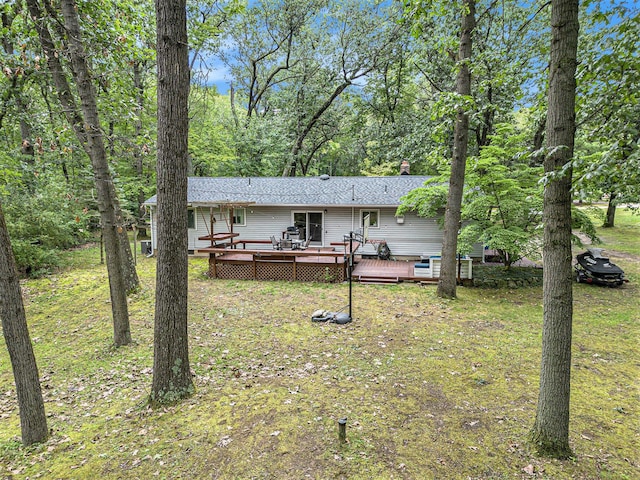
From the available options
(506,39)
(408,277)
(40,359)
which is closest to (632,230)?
(506,39)

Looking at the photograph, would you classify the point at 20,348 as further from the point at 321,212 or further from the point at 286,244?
the point at 321,212

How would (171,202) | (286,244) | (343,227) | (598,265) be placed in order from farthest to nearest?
(343,227), (286,244), (598,265), (171,202)

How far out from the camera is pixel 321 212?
48.1 ft

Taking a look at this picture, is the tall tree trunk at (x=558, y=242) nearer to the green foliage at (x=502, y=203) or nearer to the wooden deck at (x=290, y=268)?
the green foliage at (x=502, y=203)

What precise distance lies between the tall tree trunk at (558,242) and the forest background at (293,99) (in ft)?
1.02

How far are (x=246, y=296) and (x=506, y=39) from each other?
15.2m

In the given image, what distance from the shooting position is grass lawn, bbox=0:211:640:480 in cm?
313

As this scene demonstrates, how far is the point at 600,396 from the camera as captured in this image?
4.31 meters

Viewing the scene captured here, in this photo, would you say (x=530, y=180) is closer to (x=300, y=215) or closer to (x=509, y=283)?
(x=509, y=283)

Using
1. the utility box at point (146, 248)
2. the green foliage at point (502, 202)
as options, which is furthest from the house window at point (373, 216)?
the utility box at point (146, 248)

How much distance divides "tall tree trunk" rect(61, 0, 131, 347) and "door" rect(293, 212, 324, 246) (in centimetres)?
933

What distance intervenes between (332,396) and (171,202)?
3.22 metres

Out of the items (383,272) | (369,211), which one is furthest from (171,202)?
(369,211)

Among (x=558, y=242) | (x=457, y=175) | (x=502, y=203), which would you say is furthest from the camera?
(x=502, y=203)
